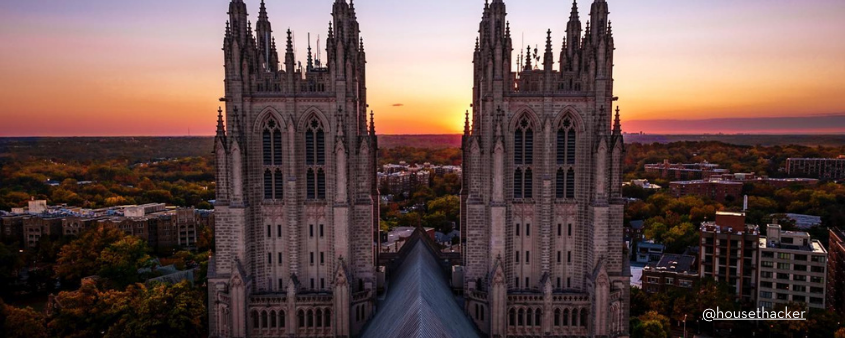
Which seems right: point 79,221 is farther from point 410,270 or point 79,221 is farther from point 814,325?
point 814,325

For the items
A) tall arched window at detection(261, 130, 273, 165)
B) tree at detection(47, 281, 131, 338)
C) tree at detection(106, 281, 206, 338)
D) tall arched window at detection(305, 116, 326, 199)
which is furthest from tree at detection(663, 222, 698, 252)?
tree at detection(47, 281, 131, 338)

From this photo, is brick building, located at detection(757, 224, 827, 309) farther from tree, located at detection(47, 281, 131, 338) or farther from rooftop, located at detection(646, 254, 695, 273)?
tree, located at detection(47, 281, 131, 338)

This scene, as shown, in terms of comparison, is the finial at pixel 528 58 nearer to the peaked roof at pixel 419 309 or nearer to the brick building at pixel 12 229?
the peaked roof at pixel 419 309

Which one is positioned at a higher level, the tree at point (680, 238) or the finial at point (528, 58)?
the finial at point (528, 58)

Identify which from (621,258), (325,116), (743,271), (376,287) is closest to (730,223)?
(743,271)

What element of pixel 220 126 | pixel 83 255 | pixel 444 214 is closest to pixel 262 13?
pixel 220 126

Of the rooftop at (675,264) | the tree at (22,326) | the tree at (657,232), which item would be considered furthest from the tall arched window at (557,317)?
the tree at (657,232)
